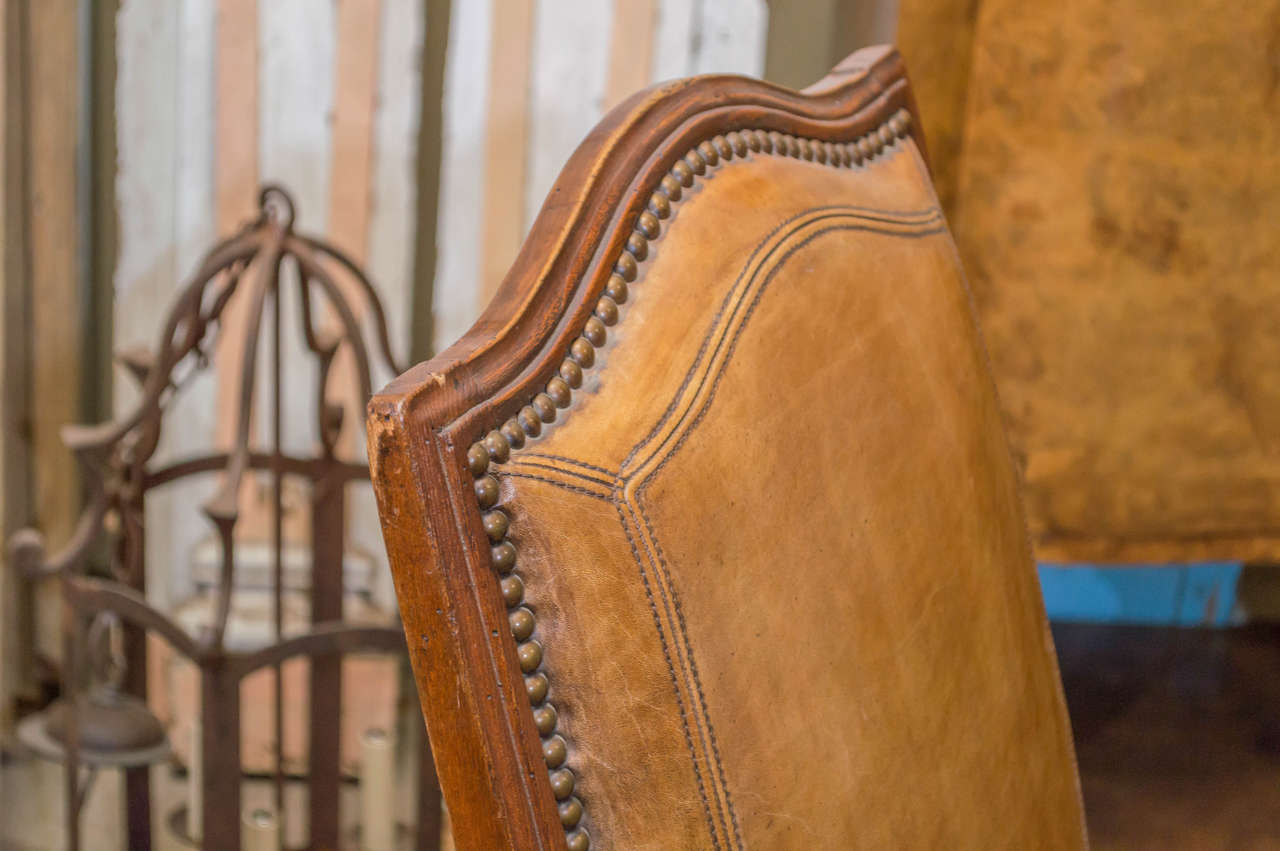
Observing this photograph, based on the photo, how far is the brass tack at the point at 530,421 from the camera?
36cm

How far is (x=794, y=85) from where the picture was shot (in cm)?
122

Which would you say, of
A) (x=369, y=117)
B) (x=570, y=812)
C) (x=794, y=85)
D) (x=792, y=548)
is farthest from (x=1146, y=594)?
(x=369, y=117)

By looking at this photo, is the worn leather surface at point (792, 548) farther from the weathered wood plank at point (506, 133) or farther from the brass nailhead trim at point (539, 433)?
the weathered wood plank at point (506, 133)

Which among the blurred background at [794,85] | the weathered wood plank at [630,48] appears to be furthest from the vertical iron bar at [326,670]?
the weathered wood plank at [630,48]

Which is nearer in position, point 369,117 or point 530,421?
point 530,421

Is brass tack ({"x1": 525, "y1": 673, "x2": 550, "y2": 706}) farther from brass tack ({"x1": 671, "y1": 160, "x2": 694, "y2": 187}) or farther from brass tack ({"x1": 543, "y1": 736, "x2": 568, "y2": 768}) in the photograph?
brass tack ({"x1": 671, "y1": 160, "x2": 694, "y2": 187})

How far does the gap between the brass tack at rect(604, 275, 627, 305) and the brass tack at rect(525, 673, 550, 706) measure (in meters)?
0.15

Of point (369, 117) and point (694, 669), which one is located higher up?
point (369, 117)

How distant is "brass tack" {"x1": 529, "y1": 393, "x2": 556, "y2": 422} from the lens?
0.37 meters

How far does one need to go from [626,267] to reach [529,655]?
158mm

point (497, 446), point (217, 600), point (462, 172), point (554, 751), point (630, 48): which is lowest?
point (217, 600)

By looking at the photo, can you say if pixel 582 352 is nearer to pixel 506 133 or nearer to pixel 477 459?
pixel 477 459

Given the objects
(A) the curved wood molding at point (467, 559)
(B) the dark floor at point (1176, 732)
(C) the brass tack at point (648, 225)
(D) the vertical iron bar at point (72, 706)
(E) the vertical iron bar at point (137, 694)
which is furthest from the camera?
(E) the vertical iron bar at point (137, 694)

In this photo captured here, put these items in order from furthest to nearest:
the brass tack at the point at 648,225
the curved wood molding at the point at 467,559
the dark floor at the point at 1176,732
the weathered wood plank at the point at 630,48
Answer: the weathered wood plank at the point at 630,48 → the dark floor at the point at 1176,732 → the brass tack at the point at 648,225 → the curved wood molding at the point at 467,559
